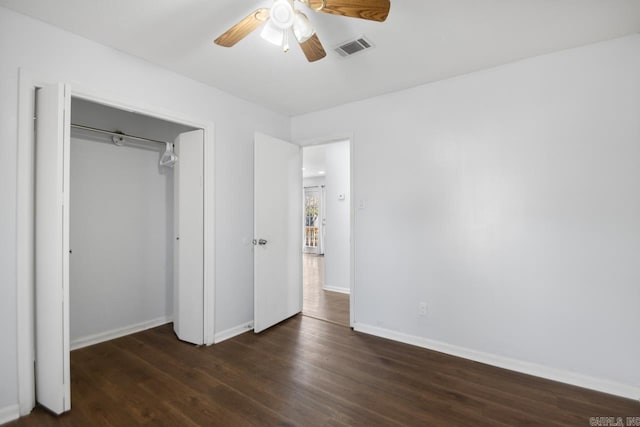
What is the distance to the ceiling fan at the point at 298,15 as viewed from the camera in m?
1.49

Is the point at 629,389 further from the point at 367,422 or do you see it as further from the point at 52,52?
the point at 52,52

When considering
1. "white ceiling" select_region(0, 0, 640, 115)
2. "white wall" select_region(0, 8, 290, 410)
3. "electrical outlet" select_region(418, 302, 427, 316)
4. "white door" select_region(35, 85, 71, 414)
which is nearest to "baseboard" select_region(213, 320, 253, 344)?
"white wall" select_region(0, 8, 290, 410)

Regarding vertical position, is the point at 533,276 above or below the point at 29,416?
above

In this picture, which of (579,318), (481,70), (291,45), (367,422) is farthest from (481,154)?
(367,422)

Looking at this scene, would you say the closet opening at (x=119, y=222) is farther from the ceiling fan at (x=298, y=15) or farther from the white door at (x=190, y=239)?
the ceiling fan at (x=298, y=15)

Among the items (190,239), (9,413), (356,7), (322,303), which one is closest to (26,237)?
(9,413)

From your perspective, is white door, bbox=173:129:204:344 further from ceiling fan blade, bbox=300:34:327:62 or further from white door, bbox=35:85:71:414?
ceiling fan blade, bbox=300:34:327:62

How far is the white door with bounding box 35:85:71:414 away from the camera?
1.92m

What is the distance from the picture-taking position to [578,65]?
228 centimetres

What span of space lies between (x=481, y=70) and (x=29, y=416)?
14.0 ft

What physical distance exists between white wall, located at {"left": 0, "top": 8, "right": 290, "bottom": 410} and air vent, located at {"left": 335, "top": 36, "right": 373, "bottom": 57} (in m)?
1.48

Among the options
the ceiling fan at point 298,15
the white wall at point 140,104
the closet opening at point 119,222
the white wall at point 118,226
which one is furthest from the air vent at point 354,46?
the white wall at point 118,226

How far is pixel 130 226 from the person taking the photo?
3.33 metres

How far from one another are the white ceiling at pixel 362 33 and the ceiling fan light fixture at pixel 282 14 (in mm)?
340
